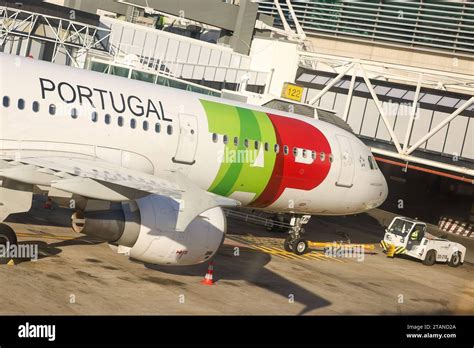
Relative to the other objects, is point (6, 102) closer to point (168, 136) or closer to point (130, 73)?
point (168, 136)

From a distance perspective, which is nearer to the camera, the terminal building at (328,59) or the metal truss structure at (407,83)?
the metal truss structure at (407,83)

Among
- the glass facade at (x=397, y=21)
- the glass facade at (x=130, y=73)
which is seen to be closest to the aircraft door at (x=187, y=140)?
the glass facade at (x=130, y=73)

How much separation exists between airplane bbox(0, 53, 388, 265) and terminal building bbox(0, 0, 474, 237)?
16.2 meters

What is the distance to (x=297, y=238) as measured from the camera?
113 feet

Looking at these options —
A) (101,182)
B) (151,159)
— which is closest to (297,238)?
(151,159)

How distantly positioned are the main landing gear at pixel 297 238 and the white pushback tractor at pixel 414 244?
6432 mm

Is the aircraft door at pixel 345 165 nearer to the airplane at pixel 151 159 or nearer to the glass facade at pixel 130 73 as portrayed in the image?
the airplane at pixel 151 159

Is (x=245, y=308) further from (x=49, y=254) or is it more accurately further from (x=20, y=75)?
(x=20, y=75)

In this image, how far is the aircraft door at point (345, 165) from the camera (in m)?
33.3

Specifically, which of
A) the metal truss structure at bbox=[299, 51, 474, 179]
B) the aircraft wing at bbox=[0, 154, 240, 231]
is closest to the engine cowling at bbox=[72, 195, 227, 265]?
the aircraft wing at bbox=[0, 154, 240, 231]

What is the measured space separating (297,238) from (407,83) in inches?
1021

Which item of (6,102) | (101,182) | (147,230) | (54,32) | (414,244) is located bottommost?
(414,244)
